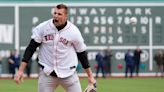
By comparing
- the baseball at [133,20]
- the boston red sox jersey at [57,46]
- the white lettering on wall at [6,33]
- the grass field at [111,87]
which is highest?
the baseball at [133,20]

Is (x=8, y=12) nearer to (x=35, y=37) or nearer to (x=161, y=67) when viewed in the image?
(x=161, y=67)

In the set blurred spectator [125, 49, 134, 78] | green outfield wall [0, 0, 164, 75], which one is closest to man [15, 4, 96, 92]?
green outfield wall [0, 0, 164, 75]

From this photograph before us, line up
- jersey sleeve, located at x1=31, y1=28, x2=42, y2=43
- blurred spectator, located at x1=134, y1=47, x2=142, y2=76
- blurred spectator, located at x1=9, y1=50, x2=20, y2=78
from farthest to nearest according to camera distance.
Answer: blurred spectator, located at x1=134, y1=47, x2=142, y2=76, blurred spectator, located at x1=9, y1=50, x2=20, y2=78, jersey sleeve, located at x1=31, y1=28, x2=42, y2=43

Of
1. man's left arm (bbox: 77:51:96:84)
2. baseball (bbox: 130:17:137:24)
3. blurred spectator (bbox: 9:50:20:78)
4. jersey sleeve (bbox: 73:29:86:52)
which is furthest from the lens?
blurred spectator (bbox: 9:50:20:78)

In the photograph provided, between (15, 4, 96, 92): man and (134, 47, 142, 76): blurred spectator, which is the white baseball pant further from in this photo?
(134, 47, 142, 76): blurred spectator

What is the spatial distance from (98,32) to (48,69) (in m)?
26.5

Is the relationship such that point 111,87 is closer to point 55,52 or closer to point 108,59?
point 108,59

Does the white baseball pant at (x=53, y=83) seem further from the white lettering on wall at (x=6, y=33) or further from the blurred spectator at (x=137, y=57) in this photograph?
the blurred spectator at (x=137, y=57)

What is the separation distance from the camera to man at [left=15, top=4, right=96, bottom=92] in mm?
9148

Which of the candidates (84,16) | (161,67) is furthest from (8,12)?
(161,67)

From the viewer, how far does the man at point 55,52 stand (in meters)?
9.15

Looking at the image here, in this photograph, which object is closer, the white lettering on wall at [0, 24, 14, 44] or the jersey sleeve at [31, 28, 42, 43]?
the jersey sleeve at [31, 28, 42, 43]

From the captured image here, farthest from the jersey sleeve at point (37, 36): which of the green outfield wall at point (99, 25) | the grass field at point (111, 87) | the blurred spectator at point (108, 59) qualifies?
the blurred spectator at point (108, 59)

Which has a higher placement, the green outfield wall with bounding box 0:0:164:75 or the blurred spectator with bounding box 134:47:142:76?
the green outfield wall with bounding box 0:0:164:75
